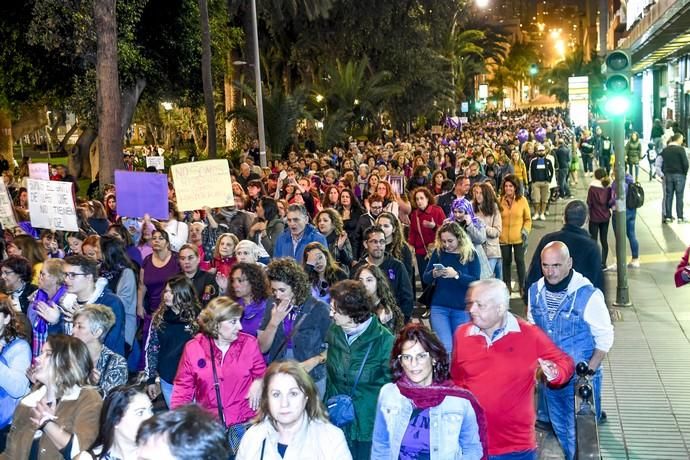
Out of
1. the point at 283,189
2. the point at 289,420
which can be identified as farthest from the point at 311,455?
the point at 283,189

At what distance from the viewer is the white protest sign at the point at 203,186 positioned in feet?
41.6

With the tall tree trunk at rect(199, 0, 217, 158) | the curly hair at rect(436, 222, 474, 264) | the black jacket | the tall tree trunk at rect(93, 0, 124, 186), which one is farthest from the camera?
the tall tree trunk at rect(199, 0, 217, 158)

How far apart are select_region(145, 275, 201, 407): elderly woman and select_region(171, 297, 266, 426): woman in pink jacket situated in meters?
1.07

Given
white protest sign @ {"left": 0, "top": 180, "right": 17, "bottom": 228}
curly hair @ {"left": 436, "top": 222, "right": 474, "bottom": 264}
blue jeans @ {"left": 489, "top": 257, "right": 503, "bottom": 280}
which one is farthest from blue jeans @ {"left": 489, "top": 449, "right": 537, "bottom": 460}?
white protest sign @ {"left": 0, "top": 180, "right": 17, "bottom": 228}

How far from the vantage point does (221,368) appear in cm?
577

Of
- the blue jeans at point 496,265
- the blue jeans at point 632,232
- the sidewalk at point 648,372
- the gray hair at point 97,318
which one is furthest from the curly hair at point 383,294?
the blue jeans at point 632,232

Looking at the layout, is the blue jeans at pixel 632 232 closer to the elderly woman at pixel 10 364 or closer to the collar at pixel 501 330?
the collar at pixel 501 330

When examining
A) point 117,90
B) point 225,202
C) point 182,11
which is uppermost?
point 182,11

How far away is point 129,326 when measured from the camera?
27.2ft

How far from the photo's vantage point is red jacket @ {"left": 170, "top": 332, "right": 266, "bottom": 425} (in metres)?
5.71

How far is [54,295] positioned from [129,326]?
2.25 feet

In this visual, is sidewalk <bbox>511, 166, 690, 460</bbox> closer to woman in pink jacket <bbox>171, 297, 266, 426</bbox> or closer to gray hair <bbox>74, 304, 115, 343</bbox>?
woman in pink jacket <bbox>171, 297, 266, 426</bbox>

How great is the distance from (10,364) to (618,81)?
8520mm

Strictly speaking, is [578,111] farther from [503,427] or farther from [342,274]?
[503,427]
